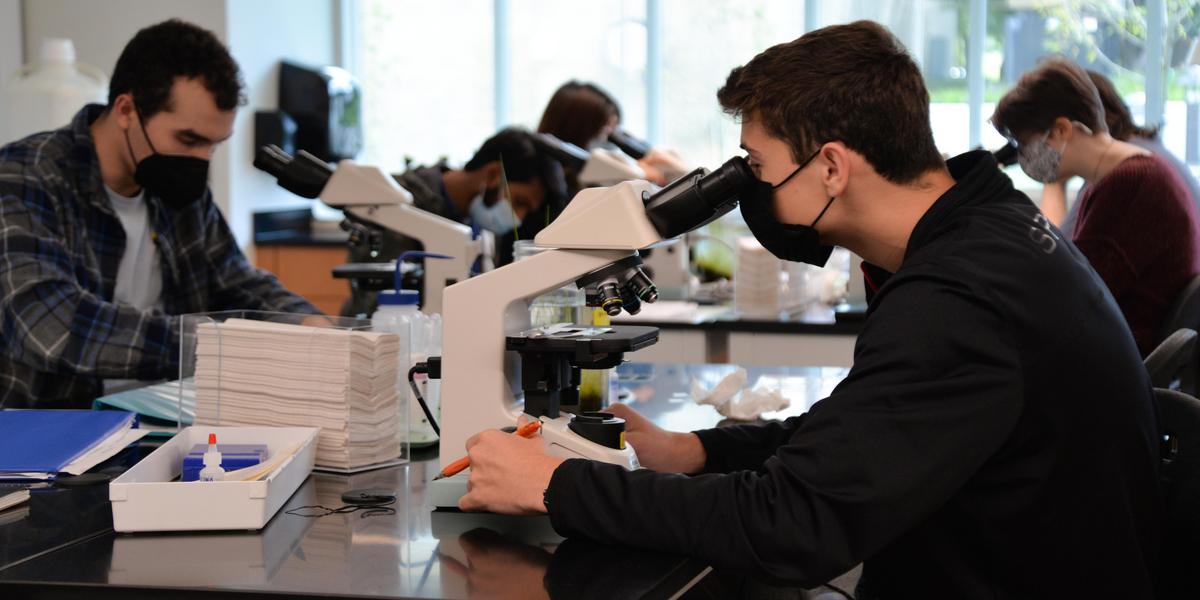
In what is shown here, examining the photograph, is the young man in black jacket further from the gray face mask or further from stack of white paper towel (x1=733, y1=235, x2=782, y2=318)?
stack of white paper towel (x1=733, y1=235, x2=782, y2=318)

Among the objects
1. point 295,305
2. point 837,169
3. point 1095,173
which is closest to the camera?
point 837,169

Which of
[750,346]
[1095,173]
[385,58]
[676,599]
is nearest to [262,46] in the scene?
[385,58]

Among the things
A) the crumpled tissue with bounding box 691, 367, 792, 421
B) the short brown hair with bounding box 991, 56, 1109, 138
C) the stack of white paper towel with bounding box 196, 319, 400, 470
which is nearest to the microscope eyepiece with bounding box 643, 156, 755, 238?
the stack of white paper towel with bounding box 196, 319, 400, 470

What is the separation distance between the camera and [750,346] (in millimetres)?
3467

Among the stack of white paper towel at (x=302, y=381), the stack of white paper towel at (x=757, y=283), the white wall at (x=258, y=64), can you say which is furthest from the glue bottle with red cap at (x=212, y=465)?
the white wall at (x=258, y=64)

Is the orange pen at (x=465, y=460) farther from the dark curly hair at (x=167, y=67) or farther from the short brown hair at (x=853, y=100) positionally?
the dark curly hair at (x=167, y=67)

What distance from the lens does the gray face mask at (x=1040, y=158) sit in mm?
3219

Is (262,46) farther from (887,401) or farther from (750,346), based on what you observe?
(887,401)

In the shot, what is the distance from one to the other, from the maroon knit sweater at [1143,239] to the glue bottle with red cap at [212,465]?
242cm

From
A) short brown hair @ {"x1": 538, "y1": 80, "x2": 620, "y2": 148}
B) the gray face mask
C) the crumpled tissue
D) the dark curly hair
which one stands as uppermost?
short brown hair @ {"x1": 538, "y1": 80, "x2": 620, "y2": 148}

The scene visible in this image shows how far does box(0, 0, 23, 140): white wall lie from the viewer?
4898mm

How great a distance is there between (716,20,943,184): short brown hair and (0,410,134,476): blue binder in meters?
1.06

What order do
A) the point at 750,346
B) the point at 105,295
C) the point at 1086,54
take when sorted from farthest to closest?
the point at 1086,54
the point at 750,346
the point at 105,295

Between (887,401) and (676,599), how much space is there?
299 mm
